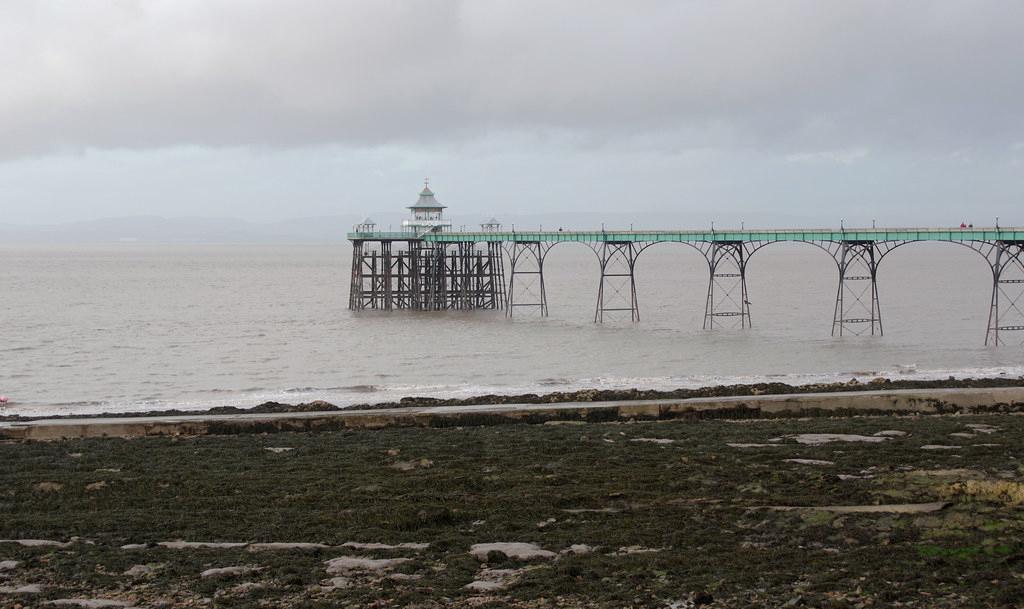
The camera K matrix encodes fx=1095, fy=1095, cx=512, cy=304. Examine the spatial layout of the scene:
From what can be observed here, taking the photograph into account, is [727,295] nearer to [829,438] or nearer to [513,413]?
[513,413]

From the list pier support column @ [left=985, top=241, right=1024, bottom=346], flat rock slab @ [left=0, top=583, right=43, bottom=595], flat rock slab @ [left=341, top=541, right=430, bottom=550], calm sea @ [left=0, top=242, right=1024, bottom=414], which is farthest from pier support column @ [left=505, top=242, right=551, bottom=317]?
flat rock slab @ [left=0, top=583, right=43, bottom=595]

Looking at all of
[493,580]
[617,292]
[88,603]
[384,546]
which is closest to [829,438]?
[384,546]

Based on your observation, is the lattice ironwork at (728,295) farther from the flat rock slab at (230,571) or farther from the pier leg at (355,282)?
the flat rock slab at (230,571)

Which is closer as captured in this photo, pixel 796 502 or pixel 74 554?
pixel 74 554

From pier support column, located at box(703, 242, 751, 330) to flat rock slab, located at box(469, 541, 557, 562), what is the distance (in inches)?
1356

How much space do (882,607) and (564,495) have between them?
574cm

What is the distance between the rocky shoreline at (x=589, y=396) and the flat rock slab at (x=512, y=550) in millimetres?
13817

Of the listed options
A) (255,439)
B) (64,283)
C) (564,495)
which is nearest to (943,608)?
(564,495)

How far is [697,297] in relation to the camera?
9562cm

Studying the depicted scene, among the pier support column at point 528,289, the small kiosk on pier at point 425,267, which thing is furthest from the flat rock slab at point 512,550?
the small kiosk on pier at point 425,267

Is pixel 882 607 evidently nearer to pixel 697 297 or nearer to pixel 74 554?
pixel 74 554

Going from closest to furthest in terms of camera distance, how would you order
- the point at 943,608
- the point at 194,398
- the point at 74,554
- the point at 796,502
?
the point at 943,608, the point at 74,554, the point at 796,502, the point at 194,398

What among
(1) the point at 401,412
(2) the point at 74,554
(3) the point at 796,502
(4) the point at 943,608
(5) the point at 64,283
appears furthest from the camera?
(5) the point at 64,283

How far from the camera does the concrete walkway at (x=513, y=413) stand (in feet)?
73.7
